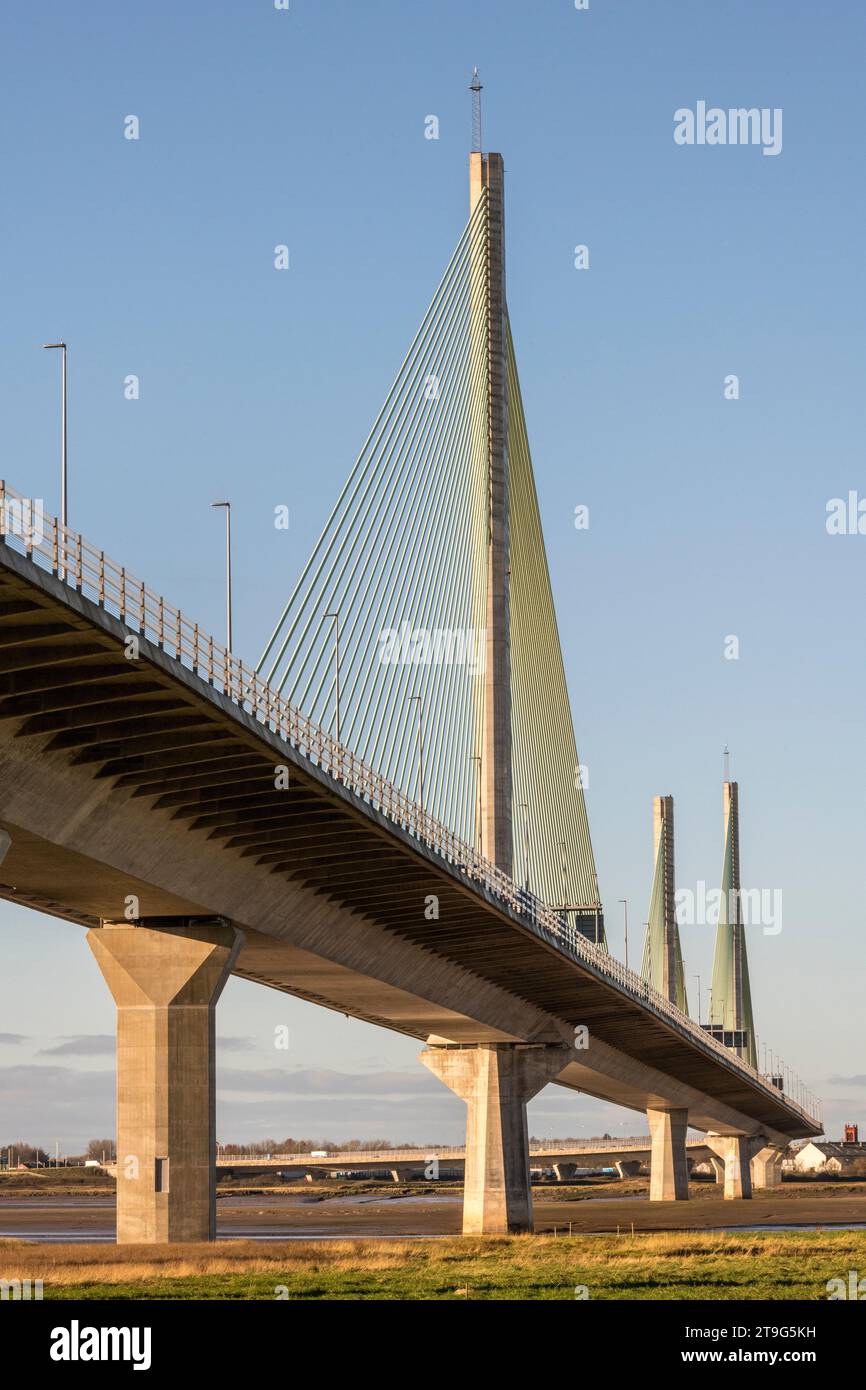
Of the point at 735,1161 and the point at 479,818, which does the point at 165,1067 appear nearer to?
the point at 479,818

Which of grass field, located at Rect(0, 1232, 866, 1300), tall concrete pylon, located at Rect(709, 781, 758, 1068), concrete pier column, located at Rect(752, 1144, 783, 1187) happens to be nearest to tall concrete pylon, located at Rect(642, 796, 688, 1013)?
tall concrete pylon, located at Rect(709, 781, 758, 1068)

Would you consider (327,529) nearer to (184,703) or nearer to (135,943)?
(135,943)

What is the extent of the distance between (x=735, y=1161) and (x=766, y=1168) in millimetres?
23044

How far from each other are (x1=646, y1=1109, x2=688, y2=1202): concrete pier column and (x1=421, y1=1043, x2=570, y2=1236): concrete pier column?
47125 mm

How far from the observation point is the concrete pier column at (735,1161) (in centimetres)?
14638

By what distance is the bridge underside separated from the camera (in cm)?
3331

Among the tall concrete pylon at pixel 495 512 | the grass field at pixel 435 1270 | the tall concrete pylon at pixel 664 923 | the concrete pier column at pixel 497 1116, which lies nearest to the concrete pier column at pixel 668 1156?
the tall concrete pylon at pixel 664 923

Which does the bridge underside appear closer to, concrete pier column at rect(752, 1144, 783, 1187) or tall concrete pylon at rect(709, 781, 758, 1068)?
tall concrete pylon at rect(709, 781, 758, 1068)

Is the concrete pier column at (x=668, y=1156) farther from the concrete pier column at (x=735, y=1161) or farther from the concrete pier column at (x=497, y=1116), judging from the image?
the concrete pier column at (x=497, y=1116)

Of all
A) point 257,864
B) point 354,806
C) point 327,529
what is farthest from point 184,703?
point 327,529

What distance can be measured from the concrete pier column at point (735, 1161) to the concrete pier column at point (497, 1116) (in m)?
70.0

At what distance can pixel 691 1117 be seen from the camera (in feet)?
454
